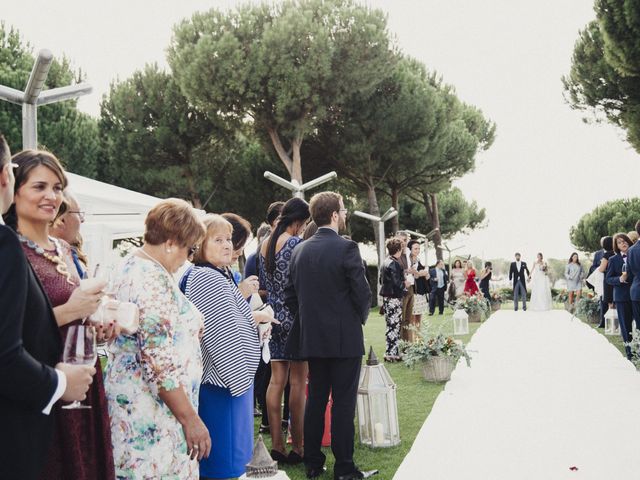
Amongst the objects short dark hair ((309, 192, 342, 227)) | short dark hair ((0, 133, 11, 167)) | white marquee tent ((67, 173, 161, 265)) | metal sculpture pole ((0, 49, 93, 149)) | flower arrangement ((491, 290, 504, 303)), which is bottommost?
flower arrangement ((491, 290, 504, 303))

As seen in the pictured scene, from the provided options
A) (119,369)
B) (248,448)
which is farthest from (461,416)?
(119,369)

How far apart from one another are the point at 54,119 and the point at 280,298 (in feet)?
84.9

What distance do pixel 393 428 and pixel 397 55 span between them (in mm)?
24515

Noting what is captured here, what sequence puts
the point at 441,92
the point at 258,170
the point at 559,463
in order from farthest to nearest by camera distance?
the point at 441,92
the point at 258,170
the point at 559,463

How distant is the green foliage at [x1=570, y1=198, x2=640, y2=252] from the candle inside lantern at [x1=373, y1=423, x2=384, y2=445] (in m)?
50.0

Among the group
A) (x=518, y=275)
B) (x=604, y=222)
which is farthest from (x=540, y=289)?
(x=604, y=222)

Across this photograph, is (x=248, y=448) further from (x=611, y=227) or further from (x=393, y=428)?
(x=611, y=227)

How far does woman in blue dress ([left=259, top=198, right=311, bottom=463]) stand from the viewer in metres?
4.84

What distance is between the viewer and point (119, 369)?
2.50 m

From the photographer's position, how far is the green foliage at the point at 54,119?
25.8m

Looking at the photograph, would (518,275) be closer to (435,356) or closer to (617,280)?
(617,280)

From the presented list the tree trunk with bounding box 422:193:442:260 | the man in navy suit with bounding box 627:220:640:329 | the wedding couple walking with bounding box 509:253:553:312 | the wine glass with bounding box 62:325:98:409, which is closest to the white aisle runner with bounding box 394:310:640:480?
the man in navy suit with bounding box 627:220:640:329

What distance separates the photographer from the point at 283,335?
492 cm

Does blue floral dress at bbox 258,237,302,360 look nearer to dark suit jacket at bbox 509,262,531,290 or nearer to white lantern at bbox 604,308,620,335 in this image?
white lantern at bbox 604,308,620,335
